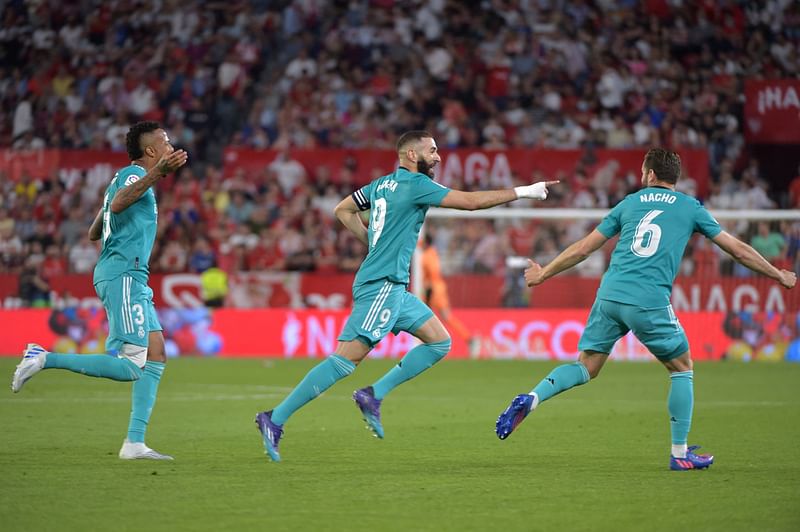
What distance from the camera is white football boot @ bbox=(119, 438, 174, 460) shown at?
28.3ft

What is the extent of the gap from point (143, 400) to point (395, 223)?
2.10 meters

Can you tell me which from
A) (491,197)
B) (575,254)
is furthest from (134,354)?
(575,254)

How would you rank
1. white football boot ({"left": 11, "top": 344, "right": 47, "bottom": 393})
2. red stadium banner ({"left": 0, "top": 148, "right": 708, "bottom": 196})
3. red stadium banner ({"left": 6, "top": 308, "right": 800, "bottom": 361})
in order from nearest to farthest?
1. white football boot ({"left": 11, "top": 344, "right": 47, "bottom": 393})
2. red stadium banner ({"left": 6, "top": 308, "right": 800, "bottom": 361})
3. red stadium banner ({"left": 0, "top": 148, "right": 708, "bottom": 196})

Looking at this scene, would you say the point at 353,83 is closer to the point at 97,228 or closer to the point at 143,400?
the point at 97,228

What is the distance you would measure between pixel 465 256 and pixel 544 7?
26.7 ft

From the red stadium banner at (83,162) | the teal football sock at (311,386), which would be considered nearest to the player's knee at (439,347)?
the teal football sock at (311,386)

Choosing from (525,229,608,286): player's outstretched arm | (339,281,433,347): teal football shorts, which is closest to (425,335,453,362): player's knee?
(339,281,433,347): teal football shorts

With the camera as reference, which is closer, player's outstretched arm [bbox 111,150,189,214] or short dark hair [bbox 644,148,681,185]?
player's outstretched arm [bbox 111,150,189,214]

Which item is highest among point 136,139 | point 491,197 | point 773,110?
point 773,110

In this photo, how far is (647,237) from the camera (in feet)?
27.5

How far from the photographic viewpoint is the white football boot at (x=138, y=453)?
8.62 metres

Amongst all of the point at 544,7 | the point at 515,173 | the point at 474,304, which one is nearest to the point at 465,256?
the point at 474,304

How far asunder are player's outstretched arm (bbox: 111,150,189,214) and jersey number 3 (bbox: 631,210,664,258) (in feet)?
9.68

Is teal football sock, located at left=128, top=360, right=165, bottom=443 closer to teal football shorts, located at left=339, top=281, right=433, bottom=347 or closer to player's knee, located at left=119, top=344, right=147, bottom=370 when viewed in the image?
player's knee, located at left=119, top=344, right=147, bottom=370
